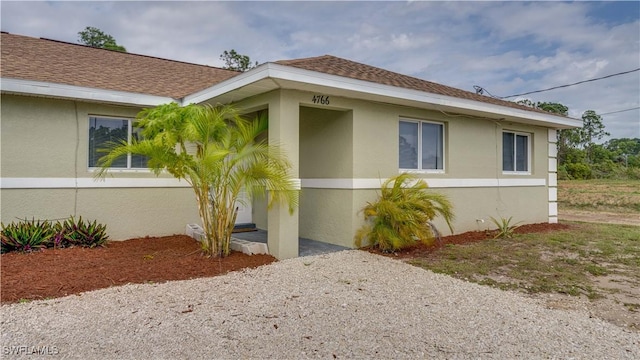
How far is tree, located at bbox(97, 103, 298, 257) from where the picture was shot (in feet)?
19.4

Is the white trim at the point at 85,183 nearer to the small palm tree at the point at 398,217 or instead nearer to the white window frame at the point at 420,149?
the small palm tree at the point at 398,217

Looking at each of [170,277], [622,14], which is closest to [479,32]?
[622,14]

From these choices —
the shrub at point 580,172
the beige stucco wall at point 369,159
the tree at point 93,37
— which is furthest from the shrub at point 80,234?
the shrub at point 580,172

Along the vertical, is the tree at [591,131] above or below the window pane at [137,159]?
above

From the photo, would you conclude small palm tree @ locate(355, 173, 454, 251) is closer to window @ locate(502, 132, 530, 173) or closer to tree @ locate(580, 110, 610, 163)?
window @ locate(502, 132, 530, 173)

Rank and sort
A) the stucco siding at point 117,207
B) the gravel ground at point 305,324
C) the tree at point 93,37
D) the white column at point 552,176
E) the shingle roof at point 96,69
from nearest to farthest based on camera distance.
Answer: the gravel ground at point 305,324 → the stucco siding at point 117,207 → the shingle roof at point 96,69 → the white column at point 552,176 → the tree at point 93,37

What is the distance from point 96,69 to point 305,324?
8494 mm

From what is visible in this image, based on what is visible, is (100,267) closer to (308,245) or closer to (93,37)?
(308,245)

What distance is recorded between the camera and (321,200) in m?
8.05

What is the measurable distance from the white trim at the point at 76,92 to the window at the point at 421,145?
520cm

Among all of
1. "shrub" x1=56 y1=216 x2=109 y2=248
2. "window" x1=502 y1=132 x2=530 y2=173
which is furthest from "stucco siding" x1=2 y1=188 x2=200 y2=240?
"window" x1=502 y1=132 x2=530 y2=173

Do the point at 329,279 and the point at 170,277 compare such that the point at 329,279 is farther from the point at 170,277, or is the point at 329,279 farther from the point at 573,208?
the point at 573,208

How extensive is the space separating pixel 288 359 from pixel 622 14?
704 inches

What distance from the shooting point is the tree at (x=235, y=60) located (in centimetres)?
2499
